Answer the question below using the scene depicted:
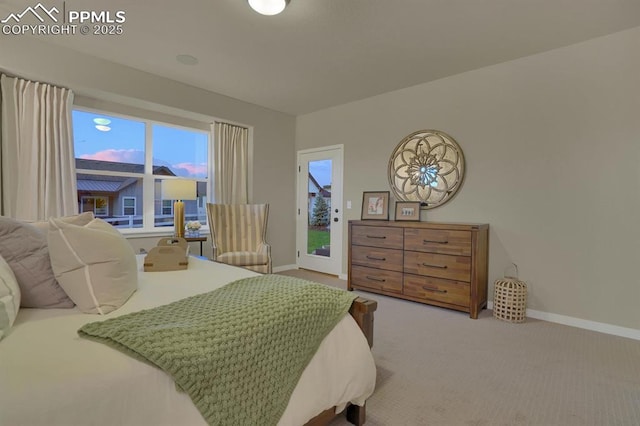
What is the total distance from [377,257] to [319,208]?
1.53 metres

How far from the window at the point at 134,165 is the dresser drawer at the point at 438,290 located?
2935 mm

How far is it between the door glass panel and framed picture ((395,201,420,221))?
50.6 inches

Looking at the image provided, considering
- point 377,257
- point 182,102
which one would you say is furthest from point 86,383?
point 182,102

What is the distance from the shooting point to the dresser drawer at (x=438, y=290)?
120 inches

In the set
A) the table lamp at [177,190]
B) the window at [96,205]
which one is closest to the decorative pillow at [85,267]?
the table lamp at [177,190]

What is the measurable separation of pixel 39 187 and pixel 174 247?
6.49 feet

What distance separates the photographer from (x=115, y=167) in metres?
3.69

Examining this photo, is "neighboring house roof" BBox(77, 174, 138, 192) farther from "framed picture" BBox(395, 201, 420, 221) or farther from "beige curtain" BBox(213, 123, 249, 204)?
"framed picture" BBox(395, 201, 420, 221)

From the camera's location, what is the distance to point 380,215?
13.1 feet

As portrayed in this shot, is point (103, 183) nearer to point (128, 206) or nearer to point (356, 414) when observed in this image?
point (128, 206)

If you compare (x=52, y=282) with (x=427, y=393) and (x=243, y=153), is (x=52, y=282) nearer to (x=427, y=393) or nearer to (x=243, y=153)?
(x=427, y=393)

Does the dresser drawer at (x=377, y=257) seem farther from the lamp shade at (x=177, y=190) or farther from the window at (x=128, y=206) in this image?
the window at (x=128, y=206)

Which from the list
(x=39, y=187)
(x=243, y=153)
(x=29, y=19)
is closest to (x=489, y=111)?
(x=243, y=153)

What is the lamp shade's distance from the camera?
3.45 metres
